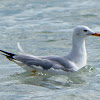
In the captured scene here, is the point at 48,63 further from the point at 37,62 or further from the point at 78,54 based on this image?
the point at 78,54

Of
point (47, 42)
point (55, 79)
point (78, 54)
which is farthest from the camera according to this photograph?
point (47, 42)

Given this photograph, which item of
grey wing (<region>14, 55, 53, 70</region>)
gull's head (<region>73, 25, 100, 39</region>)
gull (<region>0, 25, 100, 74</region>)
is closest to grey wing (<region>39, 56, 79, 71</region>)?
gull (<region>0, 25, 100, 74</region>)

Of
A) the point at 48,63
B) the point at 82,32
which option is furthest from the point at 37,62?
the point at 82,32

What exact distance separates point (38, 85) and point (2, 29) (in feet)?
18.7

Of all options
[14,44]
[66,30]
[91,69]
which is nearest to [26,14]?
[66,30]

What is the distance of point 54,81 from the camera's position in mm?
7254

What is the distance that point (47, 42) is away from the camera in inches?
420

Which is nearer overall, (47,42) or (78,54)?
(78,54)

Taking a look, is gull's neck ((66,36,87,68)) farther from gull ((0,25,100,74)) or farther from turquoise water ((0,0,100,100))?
turquoise water ((0,0,100,100))

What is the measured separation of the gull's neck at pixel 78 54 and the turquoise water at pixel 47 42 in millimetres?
226

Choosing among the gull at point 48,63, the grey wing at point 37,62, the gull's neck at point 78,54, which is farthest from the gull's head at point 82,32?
the grey wing at point 37,62

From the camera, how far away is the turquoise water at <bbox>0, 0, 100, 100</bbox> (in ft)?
21.6

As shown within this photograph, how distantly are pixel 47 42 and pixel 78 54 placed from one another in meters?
2.86

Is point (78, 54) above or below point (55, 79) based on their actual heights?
above
